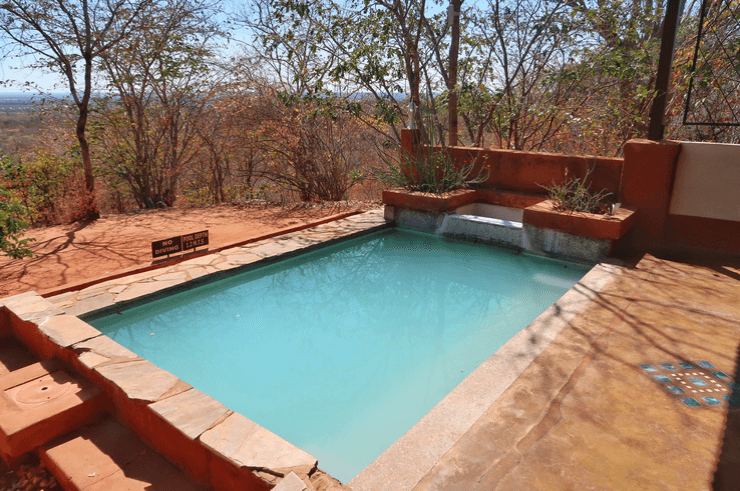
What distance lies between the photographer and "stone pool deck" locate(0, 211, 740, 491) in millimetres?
1585

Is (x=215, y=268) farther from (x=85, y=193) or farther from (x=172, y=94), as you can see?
(x=172, y=94)

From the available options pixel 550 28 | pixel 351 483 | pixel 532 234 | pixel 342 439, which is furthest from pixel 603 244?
pixel 550 28

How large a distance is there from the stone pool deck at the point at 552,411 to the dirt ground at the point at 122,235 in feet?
3.64

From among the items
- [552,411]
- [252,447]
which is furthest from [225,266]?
[552,411]

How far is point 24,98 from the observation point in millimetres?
7062

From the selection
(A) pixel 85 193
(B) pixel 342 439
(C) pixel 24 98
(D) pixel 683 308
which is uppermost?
(C) pixel 24 98

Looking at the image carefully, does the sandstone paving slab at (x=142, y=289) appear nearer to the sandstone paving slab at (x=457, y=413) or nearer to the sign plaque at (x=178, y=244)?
the sign plaque at (x=178, y=244)

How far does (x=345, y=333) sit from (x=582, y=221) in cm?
246

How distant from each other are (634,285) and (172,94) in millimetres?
7765

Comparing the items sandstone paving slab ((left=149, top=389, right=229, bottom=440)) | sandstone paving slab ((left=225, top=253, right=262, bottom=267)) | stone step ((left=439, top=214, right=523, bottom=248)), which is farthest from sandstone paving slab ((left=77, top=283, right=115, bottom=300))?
stone step ((left=439, top=214, right=523, bottom=248))

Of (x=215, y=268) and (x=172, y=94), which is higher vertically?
(x=172, y=94)

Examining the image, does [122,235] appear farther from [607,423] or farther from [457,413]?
[607,423]

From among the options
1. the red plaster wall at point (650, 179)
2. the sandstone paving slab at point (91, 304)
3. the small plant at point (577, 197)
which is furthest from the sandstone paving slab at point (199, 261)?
the red plaster wall at point (650, 179)

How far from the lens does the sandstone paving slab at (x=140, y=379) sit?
78.6 inches
